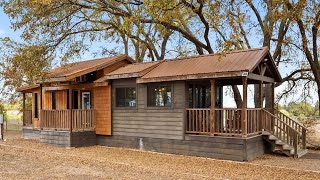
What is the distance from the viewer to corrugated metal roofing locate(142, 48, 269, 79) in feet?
38.4

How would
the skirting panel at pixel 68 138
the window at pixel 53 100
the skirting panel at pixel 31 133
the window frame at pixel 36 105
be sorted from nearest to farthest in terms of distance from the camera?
1. the skirting panel at pixel 68 138
2. the window at pixel 53 100
3. the skirting panel at pixel 31 133
4. the window frame at pixel 36 105

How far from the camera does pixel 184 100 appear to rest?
1296 centimetres

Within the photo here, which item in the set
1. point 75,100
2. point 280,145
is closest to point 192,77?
point 280,145

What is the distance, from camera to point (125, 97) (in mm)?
15250

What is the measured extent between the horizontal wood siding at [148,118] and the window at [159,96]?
212 millimetres

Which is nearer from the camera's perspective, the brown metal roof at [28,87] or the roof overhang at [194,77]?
the roof overhang at [194,77]

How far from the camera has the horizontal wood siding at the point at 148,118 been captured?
13.2 m

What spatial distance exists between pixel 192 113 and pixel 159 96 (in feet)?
5.91

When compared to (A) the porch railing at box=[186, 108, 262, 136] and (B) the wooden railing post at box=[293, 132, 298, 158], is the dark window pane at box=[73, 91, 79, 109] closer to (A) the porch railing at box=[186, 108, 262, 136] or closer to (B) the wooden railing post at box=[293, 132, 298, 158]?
(A) the porch railing at box=[186, 108, 262, 136]

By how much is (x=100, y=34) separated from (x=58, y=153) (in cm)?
1300

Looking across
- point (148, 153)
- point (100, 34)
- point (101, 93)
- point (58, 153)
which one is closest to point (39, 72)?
point (101, 93)

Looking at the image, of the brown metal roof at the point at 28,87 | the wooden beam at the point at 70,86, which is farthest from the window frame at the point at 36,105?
the wooden beam at the point at 70,86

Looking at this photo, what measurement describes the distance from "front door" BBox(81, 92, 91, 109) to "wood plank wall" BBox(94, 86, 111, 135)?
2.84ft

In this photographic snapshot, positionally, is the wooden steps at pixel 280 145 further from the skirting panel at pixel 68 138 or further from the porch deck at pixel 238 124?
the skirting panel at pixel 68 138
